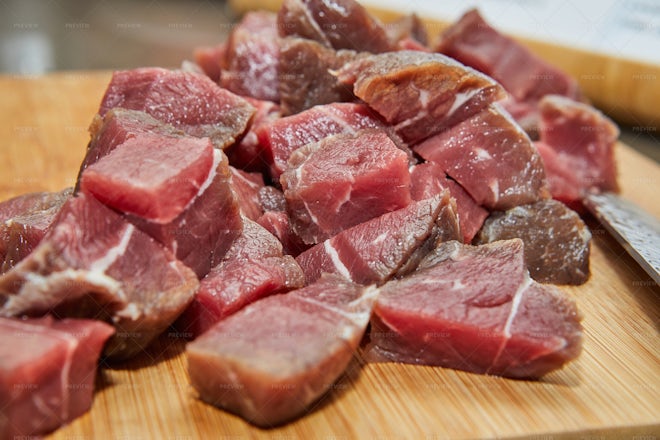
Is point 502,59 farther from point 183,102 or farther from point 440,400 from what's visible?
point 440,400

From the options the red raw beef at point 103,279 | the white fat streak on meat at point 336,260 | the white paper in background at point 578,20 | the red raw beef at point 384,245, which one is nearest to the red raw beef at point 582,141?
the red raw beef at point 384,245

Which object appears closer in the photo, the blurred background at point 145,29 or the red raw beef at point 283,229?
the red raw beef at point 283,229

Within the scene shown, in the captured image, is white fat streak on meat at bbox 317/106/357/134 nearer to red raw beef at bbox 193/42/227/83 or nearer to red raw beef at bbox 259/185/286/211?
red raw beef at bbox 259/185/286/211

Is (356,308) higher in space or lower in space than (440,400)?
higher

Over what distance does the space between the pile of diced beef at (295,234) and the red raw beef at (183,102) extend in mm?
13

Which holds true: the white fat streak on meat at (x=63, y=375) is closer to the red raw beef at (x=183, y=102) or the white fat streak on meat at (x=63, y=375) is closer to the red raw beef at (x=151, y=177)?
the red raw beef at (x=151, y=177)

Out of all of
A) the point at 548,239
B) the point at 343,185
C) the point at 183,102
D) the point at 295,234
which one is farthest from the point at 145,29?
the point at 548,239

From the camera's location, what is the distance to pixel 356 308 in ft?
10.3

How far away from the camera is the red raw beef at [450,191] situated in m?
3.93

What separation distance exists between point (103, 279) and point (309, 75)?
2234 millimetres

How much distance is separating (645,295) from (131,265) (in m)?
3.16

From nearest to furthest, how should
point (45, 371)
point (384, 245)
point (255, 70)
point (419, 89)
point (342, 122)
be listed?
1. point (45, 371)
2. point (384, 245)
3. point (419, 89)
4. point (342, 122)
5. point (255, 70)

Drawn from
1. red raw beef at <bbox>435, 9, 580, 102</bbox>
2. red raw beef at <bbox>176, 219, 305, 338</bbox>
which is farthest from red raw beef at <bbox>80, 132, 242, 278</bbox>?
red raw beef at <bbox>435, 9, 580, 102</bbox>

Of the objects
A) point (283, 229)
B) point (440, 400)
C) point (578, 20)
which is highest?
point (578, 20)
